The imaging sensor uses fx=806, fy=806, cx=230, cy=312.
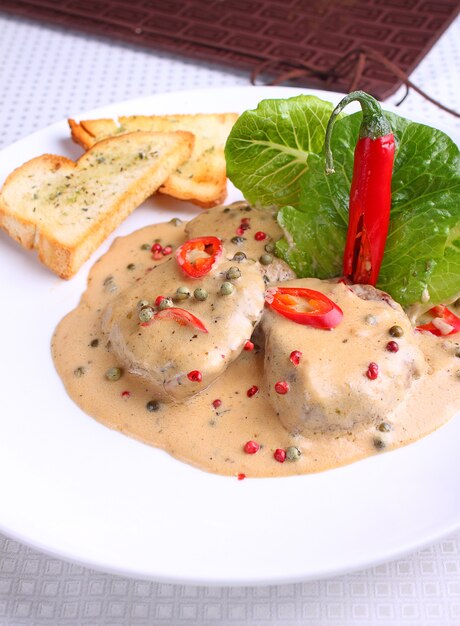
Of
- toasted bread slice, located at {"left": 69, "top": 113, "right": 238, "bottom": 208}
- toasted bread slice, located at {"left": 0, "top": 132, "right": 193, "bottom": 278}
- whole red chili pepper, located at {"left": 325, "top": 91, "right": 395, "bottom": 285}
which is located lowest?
toasted bread slice, located at {"left": 0, "top": 132, "right": 193, "bottom": 278}

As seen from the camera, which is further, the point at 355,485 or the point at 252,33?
the point at 252,33

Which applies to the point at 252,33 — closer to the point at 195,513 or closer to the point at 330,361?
the point at 330,361

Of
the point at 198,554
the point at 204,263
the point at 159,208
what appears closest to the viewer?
the point at 198,554

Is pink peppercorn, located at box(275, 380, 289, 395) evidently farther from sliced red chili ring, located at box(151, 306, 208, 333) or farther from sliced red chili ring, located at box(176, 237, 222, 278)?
sliced red chili ring, located at box(176, 237, 222, 278)

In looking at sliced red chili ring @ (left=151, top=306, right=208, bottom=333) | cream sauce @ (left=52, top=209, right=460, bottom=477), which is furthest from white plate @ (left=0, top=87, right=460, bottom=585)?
sliced red chili ring @ (left=151, top=306, right=208, bottom=333)

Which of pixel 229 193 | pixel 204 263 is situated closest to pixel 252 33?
pixel 229 193
